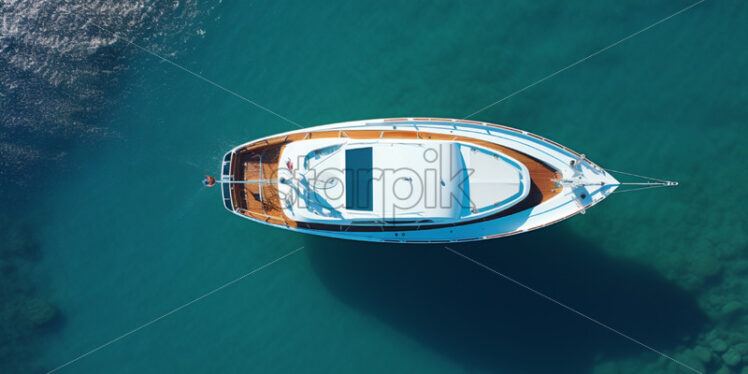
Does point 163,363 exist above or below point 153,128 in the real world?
below

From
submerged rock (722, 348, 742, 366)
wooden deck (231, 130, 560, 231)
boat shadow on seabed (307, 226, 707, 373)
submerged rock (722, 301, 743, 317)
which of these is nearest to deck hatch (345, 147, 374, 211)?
wooden deck (231, 130, 560, 231)

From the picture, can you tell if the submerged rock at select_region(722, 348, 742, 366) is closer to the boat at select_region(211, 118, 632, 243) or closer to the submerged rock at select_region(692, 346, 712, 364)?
the submerged rock at select_region(692, 346, 712, 364)

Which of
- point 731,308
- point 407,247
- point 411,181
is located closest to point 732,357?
point 731,308

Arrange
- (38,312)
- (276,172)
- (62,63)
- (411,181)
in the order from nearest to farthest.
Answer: (411,181)
(276,172)
(38,312)
(62,63)

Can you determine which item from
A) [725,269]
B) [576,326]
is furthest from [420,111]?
[725,269]

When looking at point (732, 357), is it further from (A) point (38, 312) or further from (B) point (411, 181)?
(A) point (38, 312)

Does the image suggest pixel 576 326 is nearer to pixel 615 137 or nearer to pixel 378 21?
pixel 615 137

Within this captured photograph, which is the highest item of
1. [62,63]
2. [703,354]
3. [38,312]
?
[62,63]
